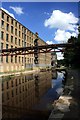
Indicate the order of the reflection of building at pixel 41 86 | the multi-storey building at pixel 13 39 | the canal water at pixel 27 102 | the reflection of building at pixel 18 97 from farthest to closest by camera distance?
the multi-storey building at pixel 13 39 → the reflection of building at pixel 41 86 → the reflection of building at pixel 18 97 → the canal water at pixel 27 102

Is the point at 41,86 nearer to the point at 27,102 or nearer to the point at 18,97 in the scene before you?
the point at 18,97

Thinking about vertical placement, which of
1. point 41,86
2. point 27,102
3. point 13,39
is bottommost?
point 27,102

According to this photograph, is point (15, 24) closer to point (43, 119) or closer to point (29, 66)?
point (29, 66)

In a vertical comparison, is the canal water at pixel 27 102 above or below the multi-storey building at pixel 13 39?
below

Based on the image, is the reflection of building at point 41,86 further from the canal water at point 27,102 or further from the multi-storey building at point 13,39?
the multi-storey building at point 13,39

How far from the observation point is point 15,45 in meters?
63.4

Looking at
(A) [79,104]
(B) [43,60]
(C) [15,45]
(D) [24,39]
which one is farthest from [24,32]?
(A) [79,104]

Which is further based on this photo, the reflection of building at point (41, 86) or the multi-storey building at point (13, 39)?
the multi-storey building at point (13, 39)

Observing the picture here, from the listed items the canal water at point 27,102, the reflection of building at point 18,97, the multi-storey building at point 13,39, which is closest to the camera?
the canal water at point 27,102

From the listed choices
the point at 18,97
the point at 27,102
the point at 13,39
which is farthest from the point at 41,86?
the point at 13,39

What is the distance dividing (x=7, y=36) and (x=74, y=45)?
841 inches

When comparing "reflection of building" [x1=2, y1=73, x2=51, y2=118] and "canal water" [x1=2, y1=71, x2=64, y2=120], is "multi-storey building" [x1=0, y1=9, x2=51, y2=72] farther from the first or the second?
"canal water" [x1=2, y1=71, x2=64, y2=120]

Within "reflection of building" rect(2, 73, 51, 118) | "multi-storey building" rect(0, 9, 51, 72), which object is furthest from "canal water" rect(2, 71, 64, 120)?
"multi-storey building" rect(0, 9, 51, 72)

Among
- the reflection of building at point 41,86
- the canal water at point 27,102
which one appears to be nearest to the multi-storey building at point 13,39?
the reflection of building at point 41,86
